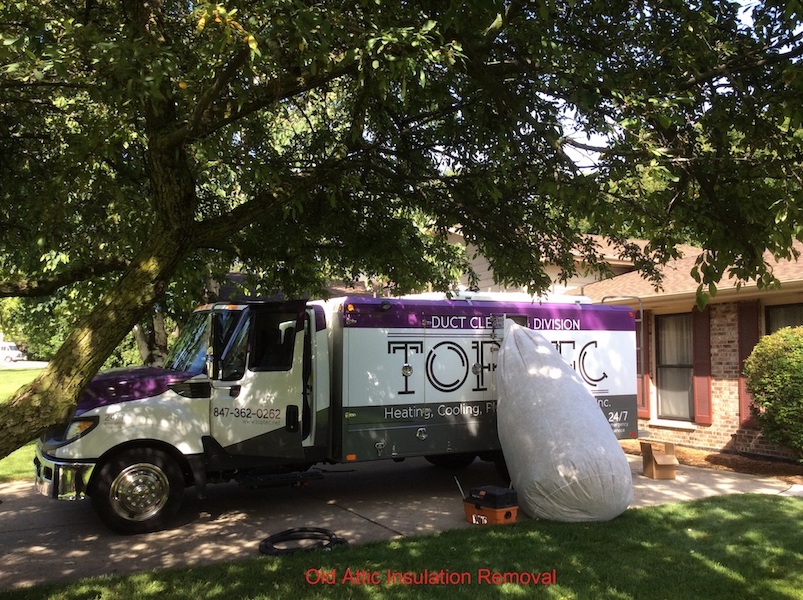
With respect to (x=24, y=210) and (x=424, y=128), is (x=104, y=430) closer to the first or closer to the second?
(x=24, y=210)

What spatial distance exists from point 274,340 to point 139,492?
85.6 inches

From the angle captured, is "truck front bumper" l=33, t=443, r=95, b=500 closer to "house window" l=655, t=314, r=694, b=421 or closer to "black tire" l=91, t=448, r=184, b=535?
"black tire" l=91, t=448, r=184, b=535

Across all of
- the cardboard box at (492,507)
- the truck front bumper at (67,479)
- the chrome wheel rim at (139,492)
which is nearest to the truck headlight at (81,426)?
the truck front bumper at (67,479)

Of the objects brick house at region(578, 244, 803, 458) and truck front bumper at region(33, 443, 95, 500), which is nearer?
truck front bumper at region(33, 443, 95, 500)

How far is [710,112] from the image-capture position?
183 inches

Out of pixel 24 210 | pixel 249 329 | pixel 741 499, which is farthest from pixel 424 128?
pixel 741 499

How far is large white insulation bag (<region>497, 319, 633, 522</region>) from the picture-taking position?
709 cm

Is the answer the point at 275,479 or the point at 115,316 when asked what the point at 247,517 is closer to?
the point at 275,479

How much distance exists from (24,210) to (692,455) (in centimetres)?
1062

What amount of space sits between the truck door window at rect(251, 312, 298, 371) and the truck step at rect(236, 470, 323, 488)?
125cm

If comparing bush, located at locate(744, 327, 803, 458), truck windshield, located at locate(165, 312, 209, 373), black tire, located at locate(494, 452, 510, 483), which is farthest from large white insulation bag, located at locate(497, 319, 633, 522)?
truck windshield, located at locate(165, 312, 209, 373)

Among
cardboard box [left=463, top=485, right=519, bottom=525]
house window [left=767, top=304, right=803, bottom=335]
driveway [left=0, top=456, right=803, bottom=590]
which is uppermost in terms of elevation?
house window [left=767, top=304, right=803, bottom=335]

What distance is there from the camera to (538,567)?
18.6 ft

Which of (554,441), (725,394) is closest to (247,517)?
(554,441)
